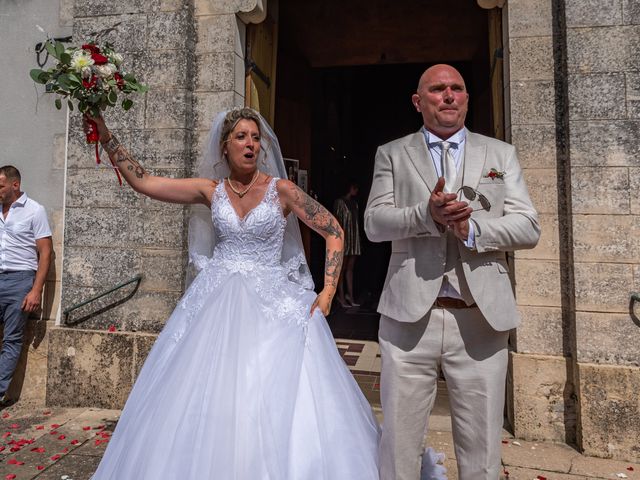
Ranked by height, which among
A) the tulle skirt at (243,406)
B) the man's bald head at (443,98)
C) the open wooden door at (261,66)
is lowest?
the tulle skirt at (243,406)

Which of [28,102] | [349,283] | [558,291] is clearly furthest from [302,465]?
[349,283]

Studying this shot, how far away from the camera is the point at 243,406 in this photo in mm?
2258

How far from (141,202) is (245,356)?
8.22 ft

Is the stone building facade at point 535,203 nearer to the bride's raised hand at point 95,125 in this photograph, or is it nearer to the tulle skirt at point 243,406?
the bride's raised hand at point 95,125

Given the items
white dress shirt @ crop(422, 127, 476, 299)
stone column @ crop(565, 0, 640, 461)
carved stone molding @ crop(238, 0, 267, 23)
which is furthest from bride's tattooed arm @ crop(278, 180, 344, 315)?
carved stone molding @ crop(238, 0, 267, 23)

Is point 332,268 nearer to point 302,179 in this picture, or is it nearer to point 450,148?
point 450,148

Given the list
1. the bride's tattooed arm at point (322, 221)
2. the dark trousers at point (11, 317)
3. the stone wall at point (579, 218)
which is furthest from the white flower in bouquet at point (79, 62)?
the stone wall at point (579, 218)

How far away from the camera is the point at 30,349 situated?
15.6ft

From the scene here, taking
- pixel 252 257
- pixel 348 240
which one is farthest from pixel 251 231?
pixel 348 240

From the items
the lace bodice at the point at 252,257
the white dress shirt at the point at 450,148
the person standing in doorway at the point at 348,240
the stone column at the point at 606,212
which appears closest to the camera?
the white dress shirt at the point at 450,148

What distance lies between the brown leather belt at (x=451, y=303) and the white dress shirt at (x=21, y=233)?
12.9 ft

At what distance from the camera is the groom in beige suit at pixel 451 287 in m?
2.16

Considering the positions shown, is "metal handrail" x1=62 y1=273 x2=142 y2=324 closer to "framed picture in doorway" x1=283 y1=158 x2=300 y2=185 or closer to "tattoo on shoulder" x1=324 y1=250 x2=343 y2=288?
"framed picture in doorway" x1=283 y1=158 x2=300 y2=185

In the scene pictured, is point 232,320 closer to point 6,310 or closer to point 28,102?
point 6,310
